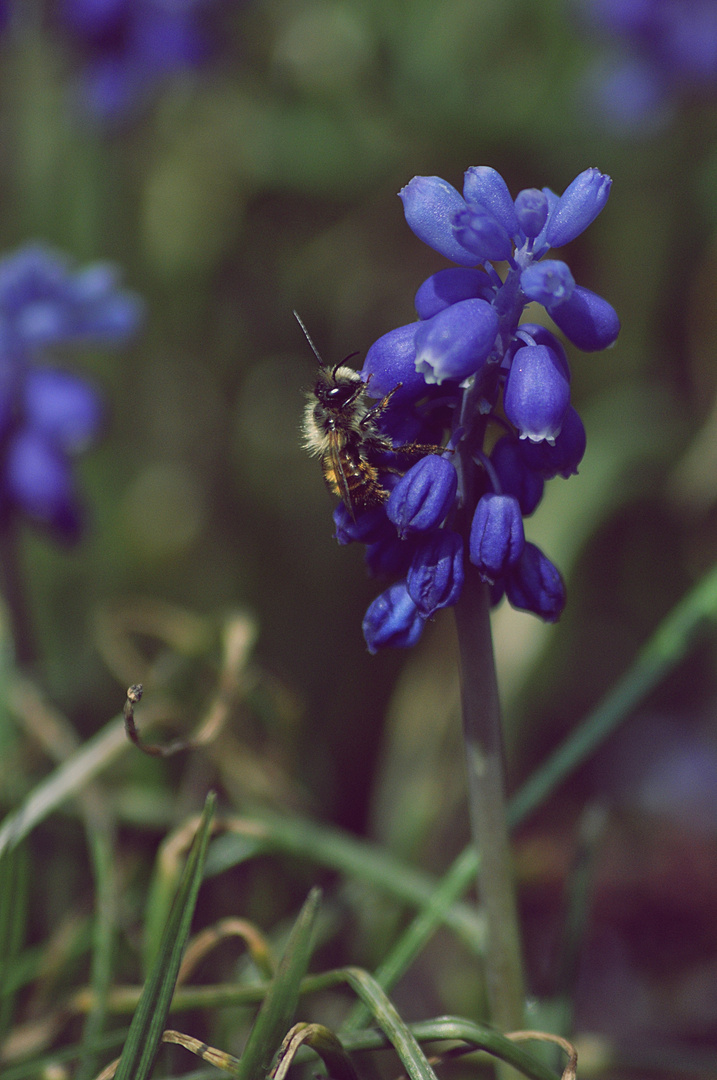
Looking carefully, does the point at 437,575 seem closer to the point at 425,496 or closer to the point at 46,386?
the point at 425,496

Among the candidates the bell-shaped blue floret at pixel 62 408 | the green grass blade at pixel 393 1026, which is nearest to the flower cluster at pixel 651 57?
the bell-shaped blue floret at pixel 62 408

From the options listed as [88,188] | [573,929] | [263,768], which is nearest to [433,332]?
[573,929]

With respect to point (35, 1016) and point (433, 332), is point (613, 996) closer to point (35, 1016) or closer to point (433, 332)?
point (35, 1016)

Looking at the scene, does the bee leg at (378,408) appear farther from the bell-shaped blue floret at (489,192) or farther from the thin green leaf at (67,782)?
the thin green leaf at (67,782)

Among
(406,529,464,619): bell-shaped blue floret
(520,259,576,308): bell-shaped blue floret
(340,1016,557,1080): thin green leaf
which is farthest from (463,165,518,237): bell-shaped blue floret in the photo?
(340,1016,557,1080): thin green leaf

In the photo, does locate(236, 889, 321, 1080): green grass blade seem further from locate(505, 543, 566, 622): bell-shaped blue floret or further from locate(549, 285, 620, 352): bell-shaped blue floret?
locate(549, 285, 620, 352): bell-shaped blue floret
